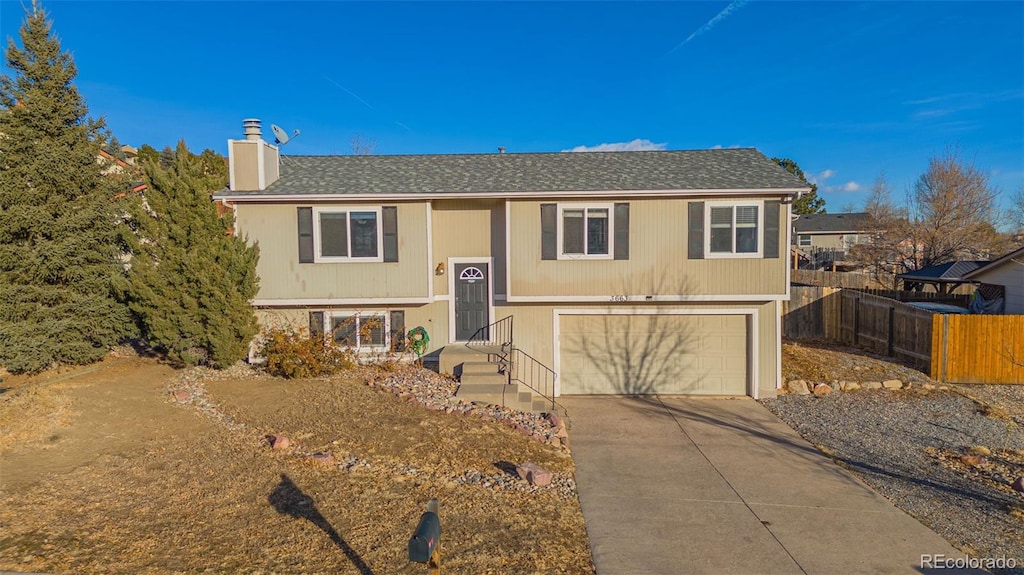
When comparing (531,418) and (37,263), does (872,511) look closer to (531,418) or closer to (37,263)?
(531,418)

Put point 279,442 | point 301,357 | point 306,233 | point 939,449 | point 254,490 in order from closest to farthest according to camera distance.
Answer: point 254,490
point 279,442
point 939,449
point 301,357
point 306,233

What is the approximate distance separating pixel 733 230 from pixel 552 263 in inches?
169

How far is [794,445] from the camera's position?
9211mm

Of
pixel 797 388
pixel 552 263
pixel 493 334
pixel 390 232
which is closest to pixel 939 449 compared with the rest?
pixel 797 388

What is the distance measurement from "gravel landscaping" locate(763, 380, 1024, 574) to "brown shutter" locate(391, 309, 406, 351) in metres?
8.82

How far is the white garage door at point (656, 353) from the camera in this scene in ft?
41.5

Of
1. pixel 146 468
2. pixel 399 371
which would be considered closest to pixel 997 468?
pixel 399 371

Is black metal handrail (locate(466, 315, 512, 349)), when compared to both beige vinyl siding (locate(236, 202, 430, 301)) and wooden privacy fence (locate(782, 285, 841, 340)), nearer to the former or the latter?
beige vinyl siding (locate(236, 202, 430, 301))

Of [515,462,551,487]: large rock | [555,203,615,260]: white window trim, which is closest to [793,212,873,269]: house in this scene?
[555,203,615,260]: white window trim

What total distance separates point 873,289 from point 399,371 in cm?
2363

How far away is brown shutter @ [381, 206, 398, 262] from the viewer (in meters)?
12.1

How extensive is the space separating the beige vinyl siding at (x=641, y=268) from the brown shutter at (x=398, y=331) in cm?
291

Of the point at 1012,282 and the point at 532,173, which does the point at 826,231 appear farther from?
the point at 532,173

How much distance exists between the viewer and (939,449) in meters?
8.89
